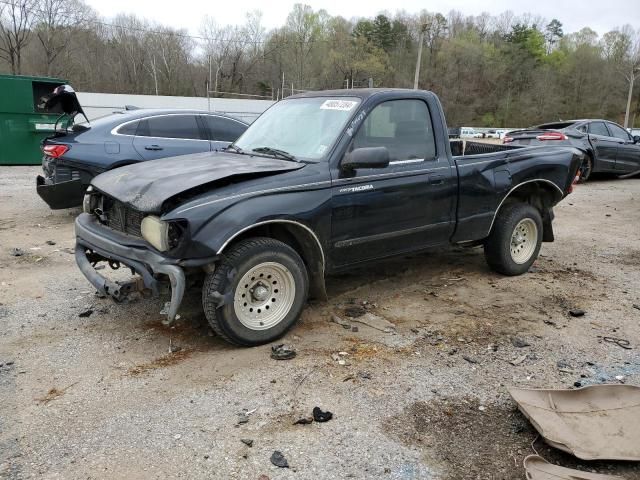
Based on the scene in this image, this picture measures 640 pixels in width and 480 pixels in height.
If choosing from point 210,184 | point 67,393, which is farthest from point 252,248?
point 67,393

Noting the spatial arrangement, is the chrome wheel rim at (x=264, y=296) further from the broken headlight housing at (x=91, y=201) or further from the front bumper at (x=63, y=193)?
the front bumper at (x=63, y=193)

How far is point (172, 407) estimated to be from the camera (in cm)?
321

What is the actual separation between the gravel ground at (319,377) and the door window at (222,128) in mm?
3563

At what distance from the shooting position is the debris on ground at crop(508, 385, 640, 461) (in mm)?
2758

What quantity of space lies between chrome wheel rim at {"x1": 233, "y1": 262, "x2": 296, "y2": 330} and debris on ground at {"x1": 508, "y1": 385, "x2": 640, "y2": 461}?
174 cm

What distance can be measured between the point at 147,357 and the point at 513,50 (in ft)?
302

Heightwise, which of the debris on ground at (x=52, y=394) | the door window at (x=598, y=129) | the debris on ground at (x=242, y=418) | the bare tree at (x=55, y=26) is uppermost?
the bare tree at (x=55, y=26)

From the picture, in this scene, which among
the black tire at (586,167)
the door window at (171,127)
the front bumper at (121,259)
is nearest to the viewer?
the front bumper at (121,259)

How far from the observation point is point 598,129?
13875mm

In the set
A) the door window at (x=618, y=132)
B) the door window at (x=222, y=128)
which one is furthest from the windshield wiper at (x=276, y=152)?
the door window at (x=618, y=132)

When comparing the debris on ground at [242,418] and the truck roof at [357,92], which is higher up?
the truck roof at [357,92]

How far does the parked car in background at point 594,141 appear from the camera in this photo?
13281mm

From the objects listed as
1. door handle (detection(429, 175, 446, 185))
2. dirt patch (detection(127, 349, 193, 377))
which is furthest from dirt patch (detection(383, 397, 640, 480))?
door handle (detection(429, 175, 446, 185))

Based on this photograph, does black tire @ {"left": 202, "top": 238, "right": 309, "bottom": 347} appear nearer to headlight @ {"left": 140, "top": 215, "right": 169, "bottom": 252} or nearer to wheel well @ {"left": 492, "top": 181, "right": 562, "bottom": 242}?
headlight @ {"left": 140, "top": 215, "right": 169, "bottom": 252}
